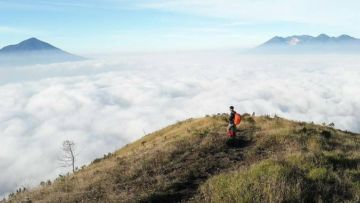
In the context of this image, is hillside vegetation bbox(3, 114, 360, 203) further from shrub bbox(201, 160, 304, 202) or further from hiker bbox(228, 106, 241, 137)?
hiker bbox(228, 106, 241, 137)

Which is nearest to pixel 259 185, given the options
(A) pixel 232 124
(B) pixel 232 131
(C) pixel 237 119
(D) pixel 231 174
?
(D) pixel 231 174

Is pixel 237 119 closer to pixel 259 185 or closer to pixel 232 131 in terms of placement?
pixel 232 131

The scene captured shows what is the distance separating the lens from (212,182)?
15.4m

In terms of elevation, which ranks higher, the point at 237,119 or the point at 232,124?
the point at 237,119

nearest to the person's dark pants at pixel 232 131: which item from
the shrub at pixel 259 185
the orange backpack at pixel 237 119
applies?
the orange backpack at pixel 237 119

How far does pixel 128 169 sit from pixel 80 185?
7.62 feet

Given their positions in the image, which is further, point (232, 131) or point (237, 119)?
point (237, 119)

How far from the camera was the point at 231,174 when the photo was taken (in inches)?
629

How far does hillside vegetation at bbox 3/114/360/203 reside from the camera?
13.4 meters

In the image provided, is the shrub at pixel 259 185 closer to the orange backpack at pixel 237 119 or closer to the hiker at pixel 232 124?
the hiker at pixel 232 124

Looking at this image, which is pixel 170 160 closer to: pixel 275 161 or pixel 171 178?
pixel 171 178

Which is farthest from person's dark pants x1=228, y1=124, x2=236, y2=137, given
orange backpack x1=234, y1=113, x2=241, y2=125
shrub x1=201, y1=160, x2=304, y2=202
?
shrub x1=201, y1=160, x2=304, y2=202

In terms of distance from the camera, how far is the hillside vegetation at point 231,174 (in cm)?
1340

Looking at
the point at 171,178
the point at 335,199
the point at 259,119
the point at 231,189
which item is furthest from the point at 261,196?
the point at 259,119
